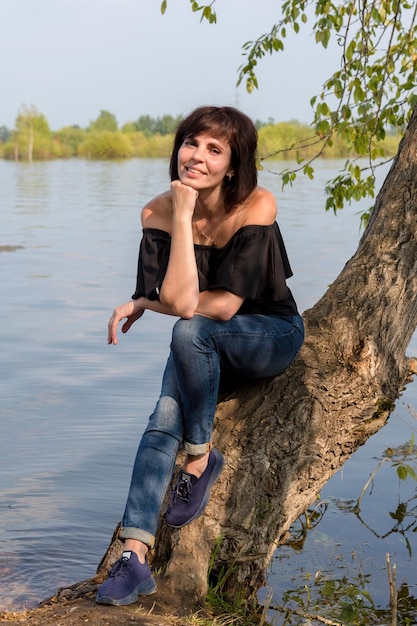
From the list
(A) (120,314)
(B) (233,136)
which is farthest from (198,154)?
(A) (120,314)

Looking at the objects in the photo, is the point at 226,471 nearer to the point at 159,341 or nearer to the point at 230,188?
the point at 230,188

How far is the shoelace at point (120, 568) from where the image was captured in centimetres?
369

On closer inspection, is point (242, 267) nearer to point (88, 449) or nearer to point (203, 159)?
point (203, 159)

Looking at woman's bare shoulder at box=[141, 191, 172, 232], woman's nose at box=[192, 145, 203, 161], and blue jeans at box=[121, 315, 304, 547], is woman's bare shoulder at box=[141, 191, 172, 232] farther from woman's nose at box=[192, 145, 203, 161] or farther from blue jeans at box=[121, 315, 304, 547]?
blue jeans at box=[121, 315, 304, 547]

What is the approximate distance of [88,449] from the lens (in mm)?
7422

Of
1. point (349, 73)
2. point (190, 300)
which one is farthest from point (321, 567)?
point (349, 73)

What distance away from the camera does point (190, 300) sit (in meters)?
3.80

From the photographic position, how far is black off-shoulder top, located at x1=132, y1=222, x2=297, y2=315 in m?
3.94

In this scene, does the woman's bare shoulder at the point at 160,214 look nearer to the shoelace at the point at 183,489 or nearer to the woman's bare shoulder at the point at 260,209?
the woman's bare shoulder at the point at 260,209

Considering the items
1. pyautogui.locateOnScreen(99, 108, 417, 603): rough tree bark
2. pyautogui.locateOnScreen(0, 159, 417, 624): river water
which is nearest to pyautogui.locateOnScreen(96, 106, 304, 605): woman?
pyautogui.locateOnScreen(99, 108, 417, 603): rough tree bark

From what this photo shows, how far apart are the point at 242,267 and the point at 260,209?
0.26 meters

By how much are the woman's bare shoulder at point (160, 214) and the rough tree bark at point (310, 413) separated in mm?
801

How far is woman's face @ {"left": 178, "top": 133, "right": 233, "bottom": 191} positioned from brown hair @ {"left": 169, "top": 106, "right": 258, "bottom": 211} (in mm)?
29

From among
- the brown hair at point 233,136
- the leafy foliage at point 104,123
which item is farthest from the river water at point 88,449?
the leafy foliage at point 104,123
